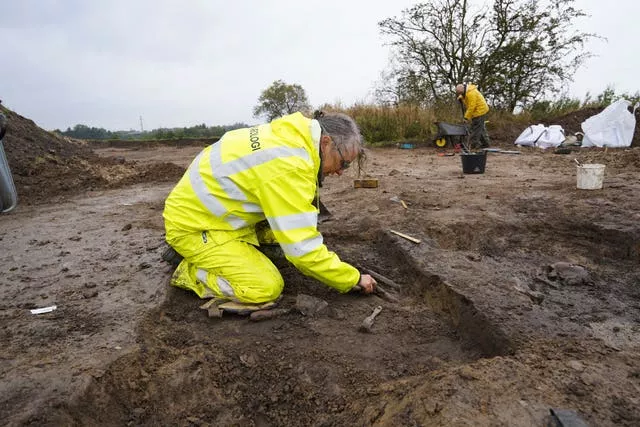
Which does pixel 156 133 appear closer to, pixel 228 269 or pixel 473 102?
pixel 473 102

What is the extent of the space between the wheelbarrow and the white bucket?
20.1 ft

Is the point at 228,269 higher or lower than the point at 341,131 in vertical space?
lower

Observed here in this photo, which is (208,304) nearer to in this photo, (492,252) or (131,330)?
(131,330)

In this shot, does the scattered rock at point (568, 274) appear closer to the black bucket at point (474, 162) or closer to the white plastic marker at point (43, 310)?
the white plastic marker at point (43, 310)

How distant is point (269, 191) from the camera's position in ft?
7.85

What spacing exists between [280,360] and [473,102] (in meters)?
10.1

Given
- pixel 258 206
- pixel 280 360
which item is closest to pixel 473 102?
pixel 258 206

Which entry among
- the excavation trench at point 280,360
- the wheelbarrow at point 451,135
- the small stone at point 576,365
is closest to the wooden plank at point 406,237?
the excavation trench at point 280,360

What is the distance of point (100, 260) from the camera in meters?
3.64

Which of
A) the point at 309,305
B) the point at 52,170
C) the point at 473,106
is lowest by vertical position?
the point at 309,305

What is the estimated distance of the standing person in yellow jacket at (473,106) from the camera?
34.9ft

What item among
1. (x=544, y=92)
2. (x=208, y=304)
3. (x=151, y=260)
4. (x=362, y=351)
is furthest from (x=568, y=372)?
(x=544, y=92)

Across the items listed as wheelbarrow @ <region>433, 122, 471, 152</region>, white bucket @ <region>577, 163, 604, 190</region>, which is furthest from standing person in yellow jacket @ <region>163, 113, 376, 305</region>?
wheelbarrow @ <region>433, 122, 471, 152</region>

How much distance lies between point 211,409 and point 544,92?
17.8 m
